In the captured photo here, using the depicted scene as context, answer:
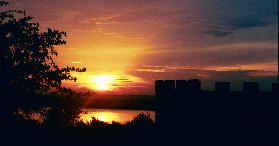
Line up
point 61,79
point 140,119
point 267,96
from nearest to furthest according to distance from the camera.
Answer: point 267,96 < point 61,79 < point 140,119

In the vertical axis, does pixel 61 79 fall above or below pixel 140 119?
above

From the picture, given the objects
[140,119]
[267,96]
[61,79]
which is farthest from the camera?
[140,119]

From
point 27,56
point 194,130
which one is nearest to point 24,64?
point 27,56

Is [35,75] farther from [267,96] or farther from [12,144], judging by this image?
[267,96]

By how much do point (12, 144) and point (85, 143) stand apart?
2.48 meters

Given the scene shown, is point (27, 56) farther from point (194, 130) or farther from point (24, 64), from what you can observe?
point (194, 130)

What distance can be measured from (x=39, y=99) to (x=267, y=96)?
7.60 metres

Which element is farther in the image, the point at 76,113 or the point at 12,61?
the point at 76,113

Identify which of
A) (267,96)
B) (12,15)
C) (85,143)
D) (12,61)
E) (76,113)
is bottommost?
(85,143)

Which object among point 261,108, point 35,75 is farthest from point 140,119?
point 261,108

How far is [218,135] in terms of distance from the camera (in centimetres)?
1012

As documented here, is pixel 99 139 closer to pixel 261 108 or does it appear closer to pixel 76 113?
pixel 76 113

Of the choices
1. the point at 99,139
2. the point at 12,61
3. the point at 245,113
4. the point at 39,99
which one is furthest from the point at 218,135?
the point at 12,61

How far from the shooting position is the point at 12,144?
11.2m
